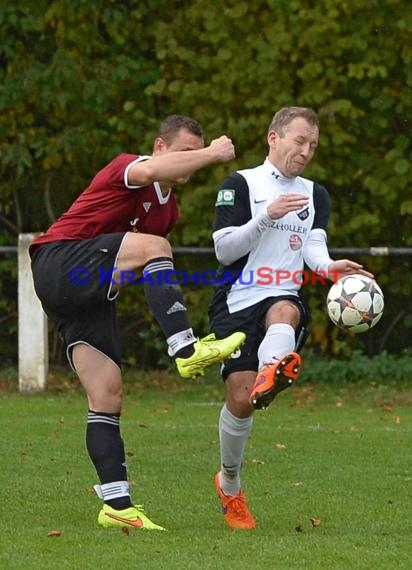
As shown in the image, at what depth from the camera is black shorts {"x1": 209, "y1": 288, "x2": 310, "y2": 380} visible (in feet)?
21.6

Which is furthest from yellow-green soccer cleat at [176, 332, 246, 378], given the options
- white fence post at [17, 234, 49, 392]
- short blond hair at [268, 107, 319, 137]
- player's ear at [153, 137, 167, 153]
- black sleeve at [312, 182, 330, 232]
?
white fence post at [17, 234, 49, 392]

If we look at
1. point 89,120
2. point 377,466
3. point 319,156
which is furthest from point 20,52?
point 377,466

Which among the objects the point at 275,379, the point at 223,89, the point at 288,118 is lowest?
the point at 275,379

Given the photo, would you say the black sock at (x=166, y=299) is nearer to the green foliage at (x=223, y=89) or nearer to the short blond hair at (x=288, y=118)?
the short blond hair at (x=288, y=118)

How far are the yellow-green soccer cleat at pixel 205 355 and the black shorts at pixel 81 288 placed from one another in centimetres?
53

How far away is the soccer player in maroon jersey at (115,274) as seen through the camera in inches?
239

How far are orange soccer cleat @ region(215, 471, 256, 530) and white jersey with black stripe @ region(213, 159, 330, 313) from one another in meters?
0.92

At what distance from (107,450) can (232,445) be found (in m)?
0.65

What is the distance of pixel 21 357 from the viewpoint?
13.0 meters

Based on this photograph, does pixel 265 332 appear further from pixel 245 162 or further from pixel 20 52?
pixel 20 52

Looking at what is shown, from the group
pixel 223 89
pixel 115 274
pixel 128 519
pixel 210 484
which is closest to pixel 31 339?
pixel 223 89

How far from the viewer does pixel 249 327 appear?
6641 millimetres

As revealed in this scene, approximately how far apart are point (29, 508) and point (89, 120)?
8634 mm

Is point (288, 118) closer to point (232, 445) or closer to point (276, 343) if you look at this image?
point (276, 343)
